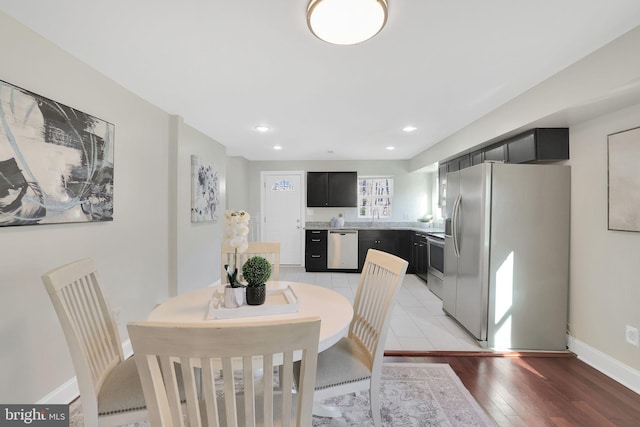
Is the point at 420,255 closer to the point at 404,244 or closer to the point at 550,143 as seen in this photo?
the point at 404,244

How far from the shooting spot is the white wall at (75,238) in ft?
4.91

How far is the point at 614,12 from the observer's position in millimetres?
1411

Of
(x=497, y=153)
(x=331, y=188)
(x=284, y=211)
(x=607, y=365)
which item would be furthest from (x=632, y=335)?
(x=284, y=211)

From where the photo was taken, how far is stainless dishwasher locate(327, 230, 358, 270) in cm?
516

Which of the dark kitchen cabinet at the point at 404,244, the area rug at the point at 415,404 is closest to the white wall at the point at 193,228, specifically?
the area rug at the point at 415,404

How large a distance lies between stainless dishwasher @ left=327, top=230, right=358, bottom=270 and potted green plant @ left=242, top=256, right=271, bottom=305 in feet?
12.6

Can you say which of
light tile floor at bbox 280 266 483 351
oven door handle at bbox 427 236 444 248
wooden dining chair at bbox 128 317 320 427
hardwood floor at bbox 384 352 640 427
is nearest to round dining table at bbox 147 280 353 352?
wooden dining chair at bbox 128 317 320 427

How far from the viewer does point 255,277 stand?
1.36 m

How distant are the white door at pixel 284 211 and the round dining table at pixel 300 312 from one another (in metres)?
4.12

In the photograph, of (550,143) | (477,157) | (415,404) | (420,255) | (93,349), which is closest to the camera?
(93,349)

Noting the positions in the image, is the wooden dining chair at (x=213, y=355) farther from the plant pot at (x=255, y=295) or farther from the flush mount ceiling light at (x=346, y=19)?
the flush mount ceiling light at (x=346, y=19)

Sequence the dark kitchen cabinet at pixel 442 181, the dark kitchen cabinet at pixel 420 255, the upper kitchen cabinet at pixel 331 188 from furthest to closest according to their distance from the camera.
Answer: the upper kitchen cabinet at pixel 331 188
the dark kitchen cabinet at pixel 420 255
the dark kitchen cabinet at pixel 442 181

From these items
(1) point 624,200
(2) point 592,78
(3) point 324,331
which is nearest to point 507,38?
(2) point 592,78

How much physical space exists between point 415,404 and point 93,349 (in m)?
1.81
